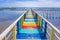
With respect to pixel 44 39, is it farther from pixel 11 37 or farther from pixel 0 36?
pixel 0 36

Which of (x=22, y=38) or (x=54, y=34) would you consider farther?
(x=22, y=38)

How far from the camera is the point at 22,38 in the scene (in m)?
4.72

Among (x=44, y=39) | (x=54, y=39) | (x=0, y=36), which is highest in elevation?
(x=0, y=36)

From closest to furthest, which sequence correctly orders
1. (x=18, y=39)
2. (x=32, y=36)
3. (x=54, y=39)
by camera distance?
(x=54, y=39)
(x=18, y=39)
(x=32, y=36)

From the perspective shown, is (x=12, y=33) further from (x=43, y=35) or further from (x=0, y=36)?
(x=43, y=35)

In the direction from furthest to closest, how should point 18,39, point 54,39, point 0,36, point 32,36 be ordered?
point 32,36
point 18,39
point 54,39
point 0,36

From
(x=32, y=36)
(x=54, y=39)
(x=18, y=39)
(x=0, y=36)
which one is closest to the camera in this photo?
(x=0, y=36)

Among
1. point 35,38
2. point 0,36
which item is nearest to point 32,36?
point 35,38

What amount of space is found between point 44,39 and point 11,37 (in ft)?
6.06

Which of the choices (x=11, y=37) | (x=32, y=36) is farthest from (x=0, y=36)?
(x=32, y=36)

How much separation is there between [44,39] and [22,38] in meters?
0.67

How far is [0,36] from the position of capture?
167 cm

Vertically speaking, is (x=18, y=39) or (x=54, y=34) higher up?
(x=54, y=34)

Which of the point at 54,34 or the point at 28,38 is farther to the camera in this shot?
the point at 28,38
